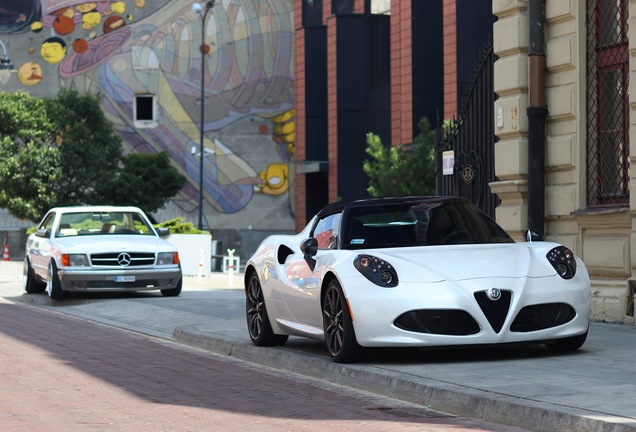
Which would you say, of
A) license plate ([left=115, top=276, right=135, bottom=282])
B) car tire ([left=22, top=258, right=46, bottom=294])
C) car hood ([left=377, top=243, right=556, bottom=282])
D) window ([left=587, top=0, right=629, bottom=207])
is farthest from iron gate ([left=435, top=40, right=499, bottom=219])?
car tire ([left=22, top=258, right=46, bottom=294])

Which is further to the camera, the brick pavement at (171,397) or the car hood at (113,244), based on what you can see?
the car hood at (113,244)

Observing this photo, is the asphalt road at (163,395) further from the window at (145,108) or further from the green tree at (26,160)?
the window at (145,108)

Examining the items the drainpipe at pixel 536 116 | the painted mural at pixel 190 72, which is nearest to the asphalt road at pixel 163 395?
the drainpipe at pixel 536 116

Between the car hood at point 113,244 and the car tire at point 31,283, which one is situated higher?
the car hood at point 113,244

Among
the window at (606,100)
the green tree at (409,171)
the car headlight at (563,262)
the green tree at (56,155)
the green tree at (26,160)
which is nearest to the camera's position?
the car headlight at (563,262)

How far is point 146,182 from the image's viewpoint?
200ft

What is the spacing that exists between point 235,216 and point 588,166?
5420 centimetres

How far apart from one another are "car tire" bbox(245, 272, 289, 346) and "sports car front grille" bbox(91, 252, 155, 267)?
896 cm

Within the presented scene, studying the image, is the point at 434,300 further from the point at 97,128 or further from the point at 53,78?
the point at 53,78

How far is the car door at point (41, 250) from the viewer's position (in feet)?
74.7

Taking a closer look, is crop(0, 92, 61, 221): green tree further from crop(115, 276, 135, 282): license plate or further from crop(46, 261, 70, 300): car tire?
crop(115, 276, 135, 282): license plate

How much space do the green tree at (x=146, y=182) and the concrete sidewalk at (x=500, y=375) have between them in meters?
43.5

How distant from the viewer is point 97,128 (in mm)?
56875

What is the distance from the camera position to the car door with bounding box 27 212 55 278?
74.7 feet
